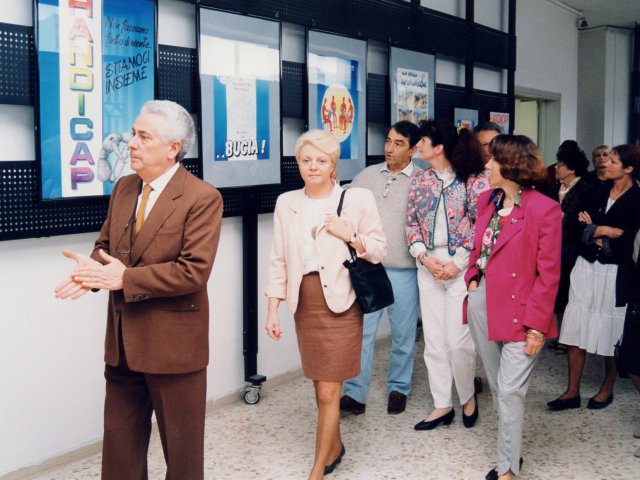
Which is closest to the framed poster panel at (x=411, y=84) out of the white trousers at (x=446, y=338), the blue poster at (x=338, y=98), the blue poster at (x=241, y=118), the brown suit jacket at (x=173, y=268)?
the blue poster at (x=338, y=98)

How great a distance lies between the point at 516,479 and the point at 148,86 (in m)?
2.62

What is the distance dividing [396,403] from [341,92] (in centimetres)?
214

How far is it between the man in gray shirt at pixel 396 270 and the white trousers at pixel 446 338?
16 centimetres

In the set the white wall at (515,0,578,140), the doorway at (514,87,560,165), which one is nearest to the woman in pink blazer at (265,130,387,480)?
the white wall at (515,0,578,140)

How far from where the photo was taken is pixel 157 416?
2662 millimetres

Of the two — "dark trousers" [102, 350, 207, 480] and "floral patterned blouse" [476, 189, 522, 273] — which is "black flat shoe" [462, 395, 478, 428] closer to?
"floral patterned blouse" [476, 189, 522, 273]

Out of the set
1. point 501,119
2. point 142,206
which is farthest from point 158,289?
point 501,119

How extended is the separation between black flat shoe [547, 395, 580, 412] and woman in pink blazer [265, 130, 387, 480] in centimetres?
174

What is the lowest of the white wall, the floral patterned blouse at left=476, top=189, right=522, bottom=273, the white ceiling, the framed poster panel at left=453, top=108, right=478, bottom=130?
the floral patterned blouse at left=476, top=189, right=522, bottom=273

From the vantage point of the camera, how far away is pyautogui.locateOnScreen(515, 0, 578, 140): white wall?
793 centimetres

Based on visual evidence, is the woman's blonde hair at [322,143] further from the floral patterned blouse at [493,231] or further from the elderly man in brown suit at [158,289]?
the floral patterned blouse at [493,231]

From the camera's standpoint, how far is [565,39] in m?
9.08

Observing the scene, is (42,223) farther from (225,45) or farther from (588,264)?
(588,264)

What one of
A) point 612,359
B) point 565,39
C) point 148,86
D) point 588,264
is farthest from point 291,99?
point 565,39
